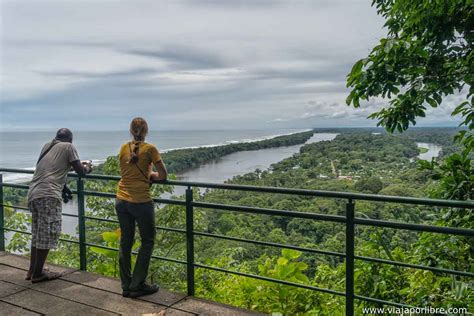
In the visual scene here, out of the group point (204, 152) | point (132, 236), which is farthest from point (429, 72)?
point (204, 152)

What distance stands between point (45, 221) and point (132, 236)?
0.97 m

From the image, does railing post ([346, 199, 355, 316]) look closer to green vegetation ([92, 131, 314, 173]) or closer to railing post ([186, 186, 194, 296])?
railing post ([186, 186, 194, 296])

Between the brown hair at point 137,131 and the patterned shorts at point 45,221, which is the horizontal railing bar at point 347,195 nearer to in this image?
the brown hair at point 137,131

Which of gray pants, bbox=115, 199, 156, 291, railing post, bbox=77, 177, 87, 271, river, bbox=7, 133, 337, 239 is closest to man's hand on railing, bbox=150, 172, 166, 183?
gray pants, bbox=115, 199, 156, 291

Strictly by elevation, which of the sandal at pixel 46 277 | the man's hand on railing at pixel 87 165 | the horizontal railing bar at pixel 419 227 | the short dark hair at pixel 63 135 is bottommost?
the sandal at pixel 46 277

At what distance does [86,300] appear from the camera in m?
3.44

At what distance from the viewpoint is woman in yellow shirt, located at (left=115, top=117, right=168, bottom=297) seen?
3.28 metres

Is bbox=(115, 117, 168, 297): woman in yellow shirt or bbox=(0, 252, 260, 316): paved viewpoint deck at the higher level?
bbox=(115, 117, 168, 297): woman in yellow shirt

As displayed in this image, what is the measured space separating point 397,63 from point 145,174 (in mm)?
2589

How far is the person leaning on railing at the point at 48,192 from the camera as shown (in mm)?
3732

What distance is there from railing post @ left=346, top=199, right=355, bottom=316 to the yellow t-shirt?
5.27ft

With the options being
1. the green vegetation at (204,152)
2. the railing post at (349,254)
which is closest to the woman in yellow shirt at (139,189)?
the railing post at (349,254)

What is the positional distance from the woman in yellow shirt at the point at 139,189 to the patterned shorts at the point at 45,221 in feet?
2.73

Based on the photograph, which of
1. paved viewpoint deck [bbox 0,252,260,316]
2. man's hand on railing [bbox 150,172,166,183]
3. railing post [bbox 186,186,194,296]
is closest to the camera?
paved viewpoint deck [bbox 0,252,260,316]
